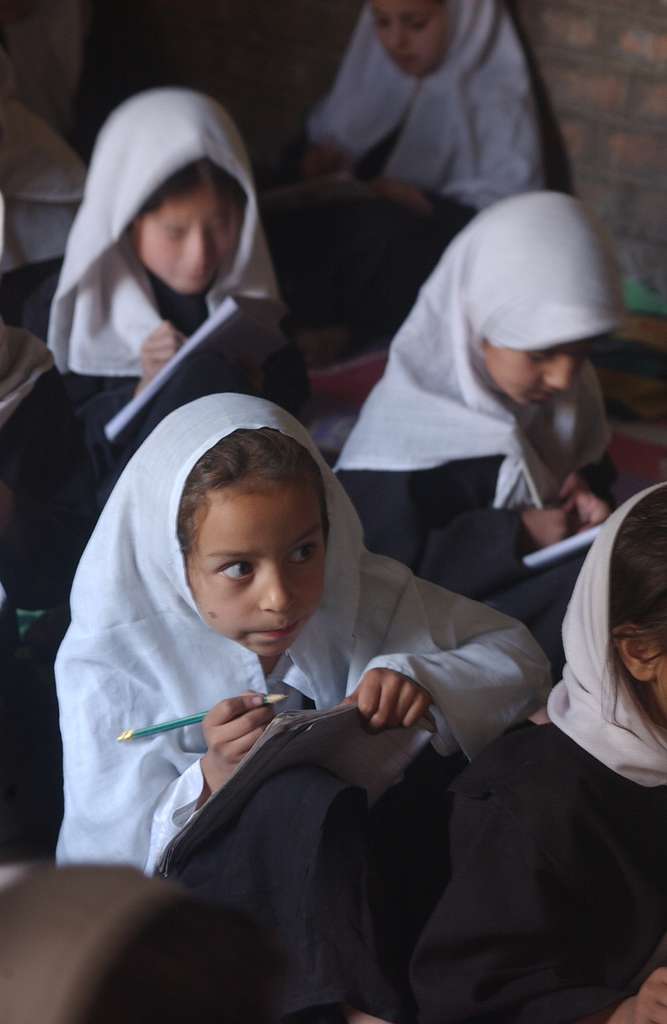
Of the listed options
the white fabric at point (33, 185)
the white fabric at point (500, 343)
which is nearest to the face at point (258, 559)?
the white fabric at point (500, 343)

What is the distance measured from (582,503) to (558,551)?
0.23m

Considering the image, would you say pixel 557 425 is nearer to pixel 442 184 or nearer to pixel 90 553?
A: pixel 90 553

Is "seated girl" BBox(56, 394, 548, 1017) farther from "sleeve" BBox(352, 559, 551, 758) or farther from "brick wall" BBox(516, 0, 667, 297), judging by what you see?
"brick wall" BBox(516, 0, 667, 297)

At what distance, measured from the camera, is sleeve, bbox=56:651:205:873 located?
1.48 meters

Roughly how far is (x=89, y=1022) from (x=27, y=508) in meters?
1.34

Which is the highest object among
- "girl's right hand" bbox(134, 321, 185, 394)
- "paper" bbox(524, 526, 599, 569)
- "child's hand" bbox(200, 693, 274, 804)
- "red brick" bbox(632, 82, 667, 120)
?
"child's hand" bbox(200, 693, 274, 804)

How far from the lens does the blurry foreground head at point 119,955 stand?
22.6 inches

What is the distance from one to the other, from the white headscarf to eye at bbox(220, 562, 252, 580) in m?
0.69

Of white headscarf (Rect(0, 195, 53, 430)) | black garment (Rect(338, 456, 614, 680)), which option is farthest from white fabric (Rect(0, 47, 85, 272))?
black garment (Rect(338, 456, 614, 680))

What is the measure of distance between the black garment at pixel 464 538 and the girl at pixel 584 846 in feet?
2.08

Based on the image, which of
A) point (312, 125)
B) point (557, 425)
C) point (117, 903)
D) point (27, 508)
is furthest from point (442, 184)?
point (117, 903)

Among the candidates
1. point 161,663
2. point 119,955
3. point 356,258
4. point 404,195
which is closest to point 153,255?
point 161,663

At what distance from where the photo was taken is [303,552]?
4.79ft

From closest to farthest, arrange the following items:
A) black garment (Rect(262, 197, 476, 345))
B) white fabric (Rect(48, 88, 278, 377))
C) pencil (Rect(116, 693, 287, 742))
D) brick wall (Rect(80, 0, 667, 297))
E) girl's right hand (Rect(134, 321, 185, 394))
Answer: pencil (Rect(116, 693, 287, 742)) < girl's right hand (Rect(134, 321, 185, 394)) < white fabric (Rect(48, 88, 278, 377)) < black garment (Rect(262, 197, 476, 345)) < brick wall (Rect(80, 0, 667, 297))
